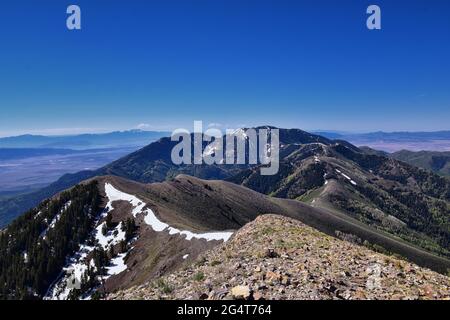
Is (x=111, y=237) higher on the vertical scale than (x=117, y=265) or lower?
higher

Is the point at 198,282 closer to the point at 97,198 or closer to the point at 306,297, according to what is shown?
the point at 306,297

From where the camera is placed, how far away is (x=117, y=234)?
104875 mm

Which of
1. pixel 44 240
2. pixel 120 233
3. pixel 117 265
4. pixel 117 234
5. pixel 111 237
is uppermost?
pixel 120 233

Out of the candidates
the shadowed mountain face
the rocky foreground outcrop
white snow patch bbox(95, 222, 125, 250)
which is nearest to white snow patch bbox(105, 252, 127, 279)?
the shadowed mountain face

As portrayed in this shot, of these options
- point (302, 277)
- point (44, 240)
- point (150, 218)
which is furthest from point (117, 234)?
point (302, 277)

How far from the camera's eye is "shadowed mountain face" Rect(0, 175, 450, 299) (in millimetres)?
78562

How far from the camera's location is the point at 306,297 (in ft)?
59.1

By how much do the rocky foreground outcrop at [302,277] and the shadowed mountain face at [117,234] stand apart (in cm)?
3245

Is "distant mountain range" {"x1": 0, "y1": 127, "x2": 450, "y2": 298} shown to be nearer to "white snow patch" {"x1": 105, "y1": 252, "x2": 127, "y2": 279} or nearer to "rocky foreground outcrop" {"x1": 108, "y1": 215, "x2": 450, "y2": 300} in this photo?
"white snow patch" {"x1": 105, "y1": 252, "x2": 127, "y2": 279}

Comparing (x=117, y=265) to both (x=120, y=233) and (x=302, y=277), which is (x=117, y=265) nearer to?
(x=120, y=233)

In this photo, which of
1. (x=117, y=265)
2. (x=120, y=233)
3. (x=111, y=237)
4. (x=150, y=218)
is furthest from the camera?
(x=111, y=237)

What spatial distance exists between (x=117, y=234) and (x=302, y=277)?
92.2 meters
